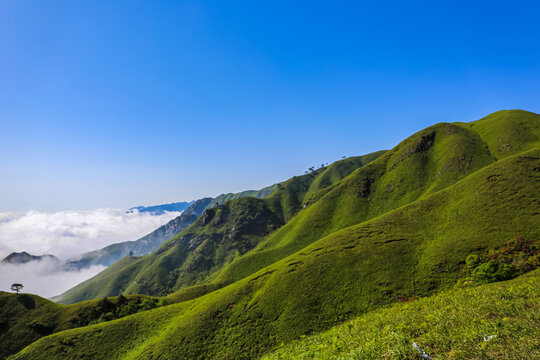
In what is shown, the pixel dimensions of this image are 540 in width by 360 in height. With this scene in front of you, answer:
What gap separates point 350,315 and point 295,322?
36.0 ft

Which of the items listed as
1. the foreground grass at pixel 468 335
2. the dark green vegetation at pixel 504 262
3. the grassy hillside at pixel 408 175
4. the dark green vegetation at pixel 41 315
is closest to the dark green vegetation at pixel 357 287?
the foreground grass at pixel 468 335

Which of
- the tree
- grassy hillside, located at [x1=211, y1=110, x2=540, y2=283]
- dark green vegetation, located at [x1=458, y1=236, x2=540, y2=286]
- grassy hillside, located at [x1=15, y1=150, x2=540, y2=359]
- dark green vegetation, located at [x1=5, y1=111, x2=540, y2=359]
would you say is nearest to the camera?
dark green vegetation, located at [x1=458, y1=236, x2=540, y2=286]

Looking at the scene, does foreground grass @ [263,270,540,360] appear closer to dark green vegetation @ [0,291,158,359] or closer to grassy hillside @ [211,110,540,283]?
dark green vegetation @ [0,291,158,359]

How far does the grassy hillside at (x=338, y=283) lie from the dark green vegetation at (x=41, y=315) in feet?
111

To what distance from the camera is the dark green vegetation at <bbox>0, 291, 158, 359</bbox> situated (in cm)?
8256

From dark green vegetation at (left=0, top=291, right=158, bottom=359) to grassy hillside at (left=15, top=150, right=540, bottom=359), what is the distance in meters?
33.9

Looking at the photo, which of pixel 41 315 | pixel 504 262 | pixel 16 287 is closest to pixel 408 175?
pixel 504 262

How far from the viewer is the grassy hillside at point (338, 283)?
1769 inches

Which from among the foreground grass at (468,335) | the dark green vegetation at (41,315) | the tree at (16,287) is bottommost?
the dark green vegetation at (41,315)

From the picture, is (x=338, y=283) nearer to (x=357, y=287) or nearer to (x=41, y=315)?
(x=357, y=287)

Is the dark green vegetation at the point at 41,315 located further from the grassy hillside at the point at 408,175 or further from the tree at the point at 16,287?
the grassy hillside at the point at 408,175

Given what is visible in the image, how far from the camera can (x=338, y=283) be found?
173 ft

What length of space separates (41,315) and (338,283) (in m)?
120

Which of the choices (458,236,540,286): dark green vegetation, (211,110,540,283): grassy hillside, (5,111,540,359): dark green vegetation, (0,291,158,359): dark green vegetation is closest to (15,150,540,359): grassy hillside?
(5,111,540,359): dark green vegetation
